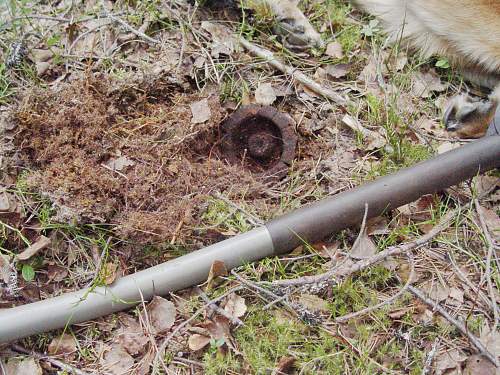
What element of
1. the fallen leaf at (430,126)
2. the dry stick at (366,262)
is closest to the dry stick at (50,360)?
the dry stick at (366,262)

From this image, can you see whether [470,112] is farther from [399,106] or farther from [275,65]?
[275,65]

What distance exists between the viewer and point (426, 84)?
314 cm

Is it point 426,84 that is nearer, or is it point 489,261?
point 489,261

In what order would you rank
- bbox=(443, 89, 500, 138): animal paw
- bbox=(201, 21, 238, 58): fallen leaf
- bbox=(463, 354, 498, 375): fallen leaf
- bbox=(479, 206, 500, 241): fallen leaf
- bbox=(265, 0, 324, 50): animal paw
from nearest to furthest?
bbox=(463, 354, 498, 375): fallen leaf < bbox=(479, 206, 500, 241): fallen leaf < bbox=(443, 89, 500, 138): animal paw < bbox=(201, 21, 238, 58): fallen leaf < bbox=(265, 0, 324, 50): animal paw

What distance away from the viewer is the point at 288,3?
3244 millimetres

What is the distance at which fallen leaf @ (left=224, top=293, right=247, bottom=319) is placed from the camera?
2.40m

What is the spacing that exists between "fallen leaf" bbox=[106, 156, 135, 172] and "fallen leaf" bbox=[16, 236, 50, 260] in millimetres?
438

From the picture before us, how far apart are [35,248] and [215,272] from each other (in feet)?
2.65

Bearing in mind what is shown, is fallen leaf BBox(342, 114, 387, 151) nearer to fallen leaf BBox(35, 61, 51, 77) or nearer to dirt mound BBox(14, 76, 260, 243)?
dirt mound BBox(14, 76, 260, 243)

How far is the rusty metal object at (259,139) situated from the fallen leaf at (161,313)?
0.80m

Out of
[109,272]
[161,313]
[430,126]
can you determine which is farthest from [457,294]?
[109,272]

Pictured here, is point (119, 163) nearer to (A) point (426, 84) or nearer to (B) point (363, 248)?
(B) point (363, 248)

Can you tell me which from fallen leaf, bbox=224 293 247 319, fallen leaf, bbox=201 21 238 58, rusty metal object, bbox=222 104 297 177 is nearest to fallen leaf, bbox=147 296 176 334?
fallen leaf, bbox=224 293 247 319

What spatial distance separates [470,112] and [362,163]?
0.65 metres
